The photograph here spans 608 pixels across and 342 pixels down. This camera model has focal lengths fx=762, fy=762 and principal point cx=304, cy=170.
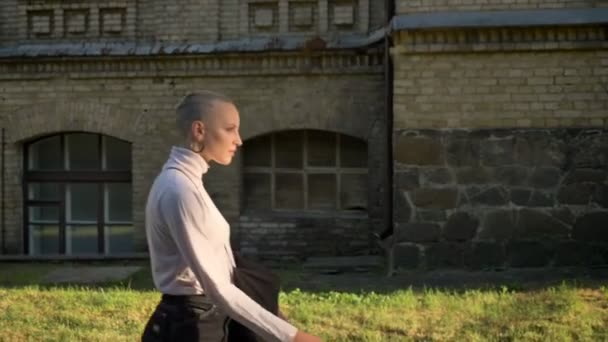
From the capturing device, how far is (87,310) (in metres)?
5.91

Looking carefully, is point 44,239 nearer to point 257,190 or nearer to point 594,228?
point 257,190

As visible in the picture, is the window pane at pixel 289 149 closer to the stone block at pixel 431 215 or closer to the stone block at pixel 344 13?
the stone block at pixel 344 13

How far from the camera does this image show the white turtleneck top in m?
2.37

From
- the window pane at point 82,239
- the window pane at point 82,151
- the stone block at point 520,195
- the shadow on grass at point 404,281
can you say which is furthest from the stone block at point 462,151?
the window pane at point 82,239

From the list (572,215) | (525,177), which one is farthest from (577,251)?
(525,177)

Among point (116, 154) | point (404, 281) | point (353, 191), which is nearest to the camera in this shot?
point (404, 281)

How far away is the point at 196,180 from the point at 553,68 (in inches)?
239

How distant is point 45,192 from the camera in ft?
34.9

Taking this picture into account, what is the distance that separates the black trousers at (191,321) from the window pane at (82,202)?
8404 millimetres

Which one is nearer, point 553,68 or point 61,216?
point 553,68

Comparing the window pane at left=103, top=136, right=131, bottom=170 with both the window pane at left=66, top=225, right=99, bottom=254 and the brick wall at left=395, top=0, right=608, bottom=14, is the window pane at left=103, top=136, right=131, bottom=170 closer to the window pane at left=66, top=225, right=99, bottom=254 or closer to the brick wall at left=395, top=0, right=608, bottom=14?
the window pane at left=66, top=225, right=99, bottom=254

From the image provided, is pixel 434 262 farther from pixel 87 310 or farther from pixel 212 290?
pixel 212 290

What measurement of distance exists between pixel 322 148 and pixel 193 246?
7.63 metres

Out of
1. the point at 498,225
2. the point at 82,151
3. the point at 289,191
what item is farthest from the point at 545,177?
the point at 82,151
